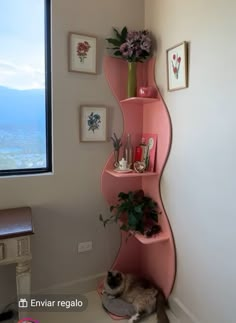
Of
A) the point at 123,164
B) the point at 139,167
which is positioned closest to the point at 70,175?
the point at 123,164

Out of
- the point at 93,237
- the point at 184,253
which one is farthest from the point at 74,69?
the point at 184,253

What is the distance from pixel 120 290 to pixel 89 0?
7.51 feet

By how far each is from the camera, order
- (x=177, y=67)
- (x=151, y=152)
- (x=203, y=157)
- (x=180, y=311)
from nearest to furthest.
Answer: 1. (x=203, y=157)
2. (x=177, y=67)
3. (x=180, y=311)
4. (x=151, y=152)

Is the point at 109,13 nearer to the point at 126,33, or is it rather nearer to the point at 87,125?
the point at 126,33

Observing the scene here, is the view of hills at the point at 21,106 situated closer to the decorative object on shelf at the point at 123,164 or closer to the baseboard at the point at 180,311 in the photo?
the decorative object on shelf at the point at 123,164

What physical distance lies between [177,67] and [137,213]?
1.11 m

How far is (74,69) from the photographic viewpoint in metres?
1.92

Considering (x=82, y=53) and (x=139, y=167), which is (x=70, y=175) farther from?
(x=82, y=53)

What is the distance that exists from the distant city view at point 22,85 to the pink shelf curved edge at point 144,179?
0.55m

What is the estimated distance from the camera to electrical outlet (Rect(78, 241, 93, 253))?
2098mm

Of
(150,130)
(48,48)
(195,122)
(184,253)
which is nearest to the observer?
(195,122)

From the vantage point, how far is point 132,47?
1.89m

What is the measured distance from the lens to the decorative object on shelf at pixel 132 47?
1.89m
